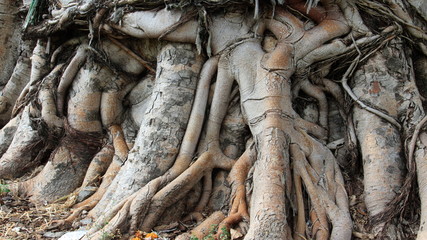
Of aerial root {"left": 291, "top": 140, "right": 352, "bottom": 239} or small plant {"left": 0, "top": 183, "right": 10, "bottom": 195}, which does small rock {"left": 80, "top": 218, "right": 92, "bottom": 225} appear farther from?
aerial root {"left": 291, "top": 140, "right": 352, "bottom": 239}

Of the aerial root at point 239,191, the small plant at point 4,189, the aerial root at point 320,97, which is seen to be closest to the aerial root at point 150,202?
the aerial root at point 239,191

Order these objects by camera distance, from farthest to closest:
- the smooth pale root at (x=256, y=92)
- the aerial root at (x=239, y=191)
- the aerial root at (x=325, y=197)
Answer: the smooth pale root at (x=256, y=92) < the aerial root at (x=239, y=191) < the aerial root at (x=325, y=197)

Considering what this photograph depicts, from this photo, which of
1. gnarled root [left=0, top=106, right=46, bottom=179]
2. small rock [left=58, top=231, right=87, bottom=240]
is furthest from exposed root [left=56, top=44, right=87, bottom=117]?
small rock [left=58, top=231, right=87, bottom=240]

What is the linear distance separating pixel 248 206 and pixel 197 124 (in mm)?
893

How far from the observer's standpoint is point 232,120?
383 cm

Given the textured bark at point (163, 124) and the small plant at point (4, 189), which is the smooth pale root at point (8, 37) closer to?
the small plant at point (4, 189)

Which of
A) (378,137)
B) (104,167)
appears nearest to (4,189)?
(104,167)

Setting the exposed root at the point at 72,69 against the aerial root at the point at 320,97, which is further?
the exposed root at the point at 72,69

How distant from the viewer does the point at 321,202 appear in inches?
122

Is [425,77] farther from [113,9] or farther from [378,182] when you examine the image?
[113,9]

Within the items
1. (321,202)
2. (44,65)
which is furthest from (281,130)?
(44,65)

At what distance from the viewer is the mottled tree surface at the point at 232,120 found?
3.14m

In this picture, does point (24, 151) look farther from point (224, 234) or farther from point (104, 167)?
point (224, 234)

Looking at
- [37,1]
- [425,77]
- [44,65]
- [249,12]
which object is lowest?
[425,77]
